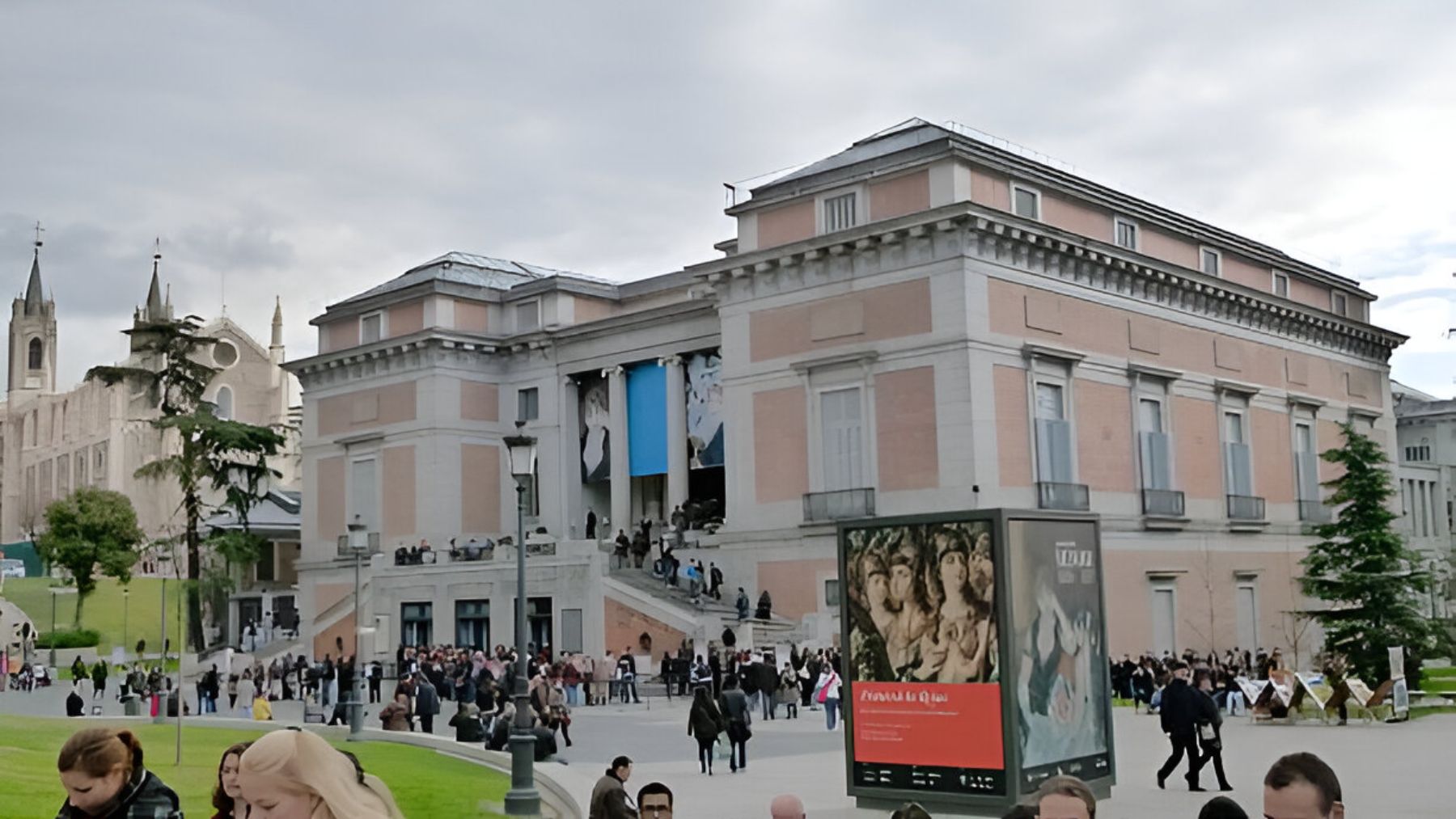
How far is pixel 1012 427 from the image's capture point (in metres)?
36.3

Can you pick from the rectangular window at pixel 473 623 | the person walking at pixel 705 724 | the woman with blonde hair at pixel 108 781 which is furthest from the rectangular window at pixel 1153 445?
the woman with blonde hair at pixel 108 781

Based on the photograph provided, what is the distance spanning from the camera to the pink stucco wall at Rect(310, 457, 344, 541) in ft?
173

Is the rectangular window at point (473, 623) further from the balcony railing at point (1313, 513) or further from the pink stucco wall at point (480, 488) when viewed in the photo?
the balcony railing at point (1313, 513)

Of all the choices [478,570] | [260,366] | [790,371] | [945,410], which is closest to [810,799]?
[945,410]

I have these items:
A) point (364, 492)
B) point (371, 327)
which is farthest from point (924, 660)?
point (371, 327)

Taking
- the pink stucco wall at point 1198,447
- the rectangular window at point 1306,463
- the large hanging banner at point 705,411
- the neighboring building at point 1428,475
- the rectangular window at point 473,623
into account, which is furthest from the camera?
the neighboring building at point 1428,475

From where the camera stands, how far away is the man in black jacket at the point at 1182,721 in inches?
654

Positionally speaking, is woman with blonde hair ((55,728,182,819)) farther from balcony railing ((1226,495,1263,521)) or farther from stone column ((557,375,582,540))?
stone column ((557,375,582,540))

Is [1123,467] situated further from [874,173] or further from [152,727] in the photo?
[152,727]

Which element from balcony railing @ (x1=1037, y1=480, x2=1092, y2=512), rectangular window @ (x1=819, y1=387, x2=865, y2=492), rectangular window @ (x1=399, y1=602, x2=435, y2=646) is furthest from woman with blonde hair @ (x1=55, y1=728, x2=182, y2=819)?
rectangular window @ (x1=399, y1=602, x2=435, y2=646)

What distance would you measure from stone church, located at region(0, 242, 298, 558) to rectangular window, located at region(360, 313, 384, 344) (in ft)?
118

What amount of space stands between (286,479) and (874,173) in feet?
263

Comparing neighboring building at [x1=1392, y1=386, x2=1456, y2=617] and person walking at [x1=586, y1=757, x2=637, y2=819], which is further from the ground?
neighboring building at [x1=1392, y1=386, x2=1456, y2=617]

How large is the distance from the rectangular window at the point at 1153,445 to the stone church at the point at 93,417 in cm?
5827
